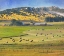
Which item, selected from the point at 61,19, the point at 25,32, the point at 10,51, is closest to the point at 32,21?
the point at 25,32

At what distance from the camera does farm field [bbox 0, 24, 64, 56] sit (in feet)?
31.1

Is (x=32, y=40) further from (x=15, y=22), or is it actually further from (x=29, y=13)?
(x=29, y=13)

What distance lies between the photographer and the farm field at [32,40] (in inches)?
374

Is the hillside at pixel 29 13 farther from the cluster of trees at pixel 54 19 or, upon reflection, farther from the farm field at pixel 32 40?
the farm field at pixel 32 40

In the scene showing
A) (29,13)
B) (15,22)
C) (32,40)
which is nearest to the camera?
(32,40)

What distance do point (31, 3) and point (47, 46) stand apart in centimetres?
187

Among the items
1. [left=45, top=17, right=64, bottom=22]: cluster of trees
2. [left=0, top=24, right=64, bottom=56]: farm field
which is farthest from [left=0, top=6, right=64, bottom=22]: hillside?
[left=0, top=24, right=64, bottom=56]: farm field

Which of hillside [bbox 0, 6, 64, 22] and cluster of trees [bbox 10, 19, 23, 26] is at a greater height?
hillside [bbox 0, 6, 64, 22]

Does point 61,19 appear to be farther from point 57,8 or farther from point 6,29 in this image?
point 6,29

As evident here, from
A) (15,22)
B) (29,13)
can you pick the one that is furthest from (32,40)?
(29,13)

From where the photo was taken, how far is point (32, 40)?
10.0 metres

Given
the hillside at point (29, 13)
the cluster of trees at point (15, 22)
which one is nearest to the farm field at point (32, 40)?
the cluster of trees at point (15, 22)

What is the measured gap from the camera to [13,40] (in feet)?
32.9

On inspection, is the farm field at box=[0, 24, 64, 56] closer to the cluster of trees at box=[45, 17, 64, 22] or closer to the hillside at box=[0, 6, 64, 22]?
the cluster of trees at box=[45, 17, 64, 22]
